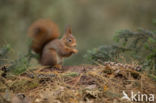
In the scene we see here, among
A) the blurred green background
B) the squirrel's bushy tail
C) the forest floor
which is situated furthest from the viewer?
the blurred green background

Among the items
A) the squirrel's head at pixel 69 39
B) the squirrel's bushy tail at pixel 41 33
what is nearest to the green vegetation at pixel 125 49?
the squirrel's head at pixel 69 39

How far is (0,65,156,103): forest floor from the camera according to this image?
1.83 meters

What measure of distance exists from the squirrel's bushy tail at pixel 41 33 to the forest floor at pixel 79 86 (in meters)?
0.84

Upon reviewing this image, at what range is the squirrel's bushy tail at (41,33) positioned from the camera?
3053 millimetres

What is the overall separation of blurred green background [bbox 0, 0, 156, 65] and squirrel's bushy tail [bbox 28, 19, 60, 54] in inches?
59.7

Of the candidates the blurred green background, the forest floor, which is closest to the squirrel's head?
the forest floor

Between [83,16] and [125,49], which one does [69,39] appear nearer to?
[125,49]

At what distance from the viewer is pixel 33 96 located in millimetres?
1898

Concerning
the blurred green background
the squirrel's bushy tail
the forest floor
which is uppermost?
the blurred green background

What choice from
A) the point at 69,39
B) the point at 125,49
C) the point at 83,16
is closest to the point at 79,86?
the point at 125,49

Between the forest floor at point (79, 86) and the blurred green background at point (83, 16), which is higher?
the blurred green background at point (83, 16)

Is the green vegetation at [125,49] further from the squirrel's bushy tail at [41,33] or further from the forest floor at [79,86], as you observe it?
the squirrel's bushy tail at [41,33]

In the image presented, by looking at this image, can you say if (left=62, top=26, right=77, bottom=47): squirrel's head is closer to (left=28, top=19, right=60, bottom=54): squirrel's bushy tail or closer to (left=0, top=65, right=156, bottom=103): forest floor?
(left=28, top=19, right=60, bottom=54): squirrel's bushy tail

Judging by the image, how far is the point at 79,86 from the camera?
2000 mm
